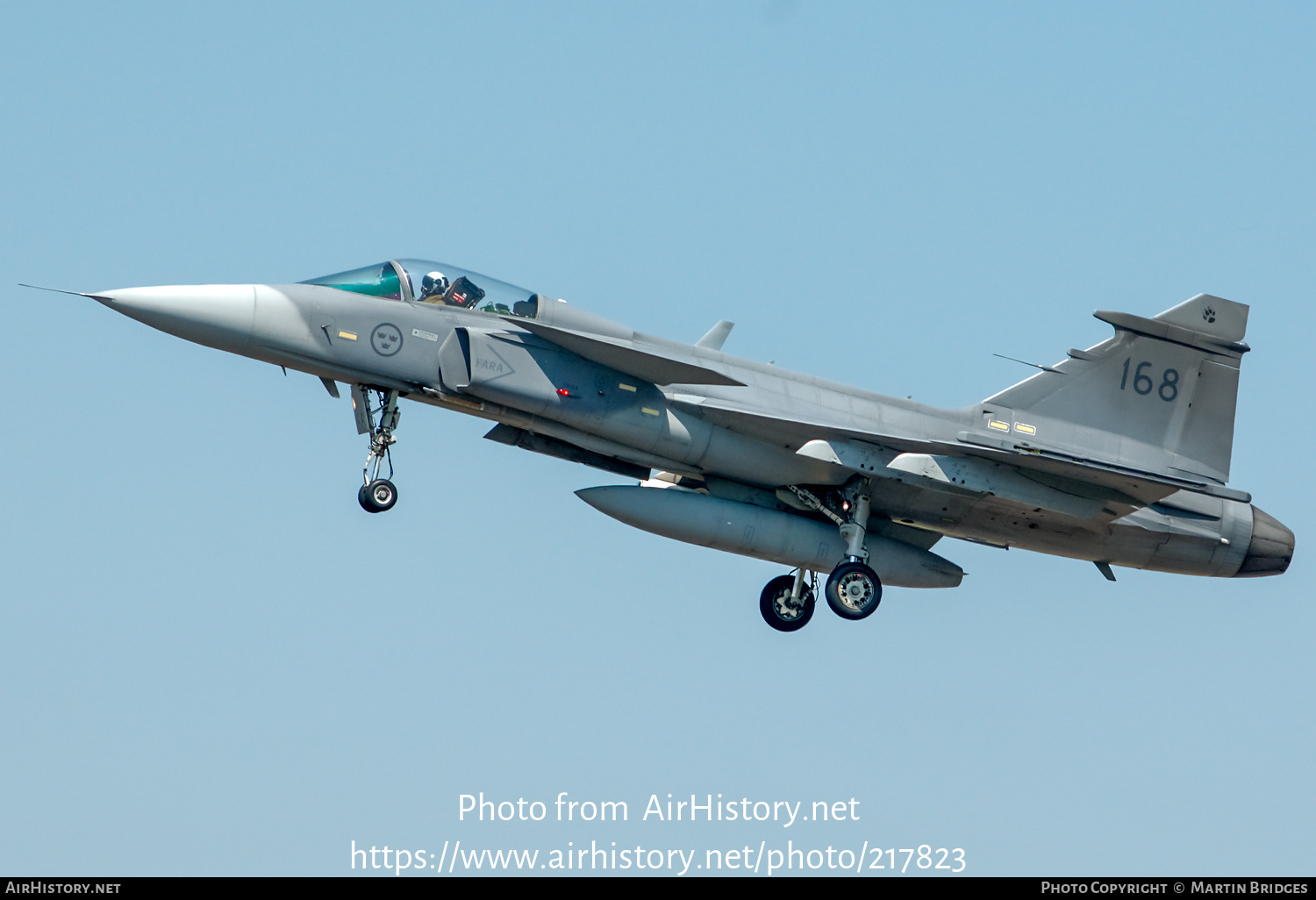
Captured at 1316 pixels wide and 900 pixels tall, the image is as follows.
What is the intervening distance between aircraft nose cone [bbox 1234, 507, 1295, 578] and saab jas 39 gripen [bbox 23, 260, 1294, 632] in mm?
26

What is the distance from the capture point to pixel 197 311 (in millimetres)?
15086

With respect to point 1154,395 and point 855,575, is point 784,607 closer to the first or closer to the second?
point 855,575

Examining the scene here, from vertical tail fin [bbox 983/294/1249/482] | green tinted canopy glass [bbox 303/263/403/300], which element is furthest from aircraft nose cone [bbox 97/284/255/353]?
vertical tail fin [bbox 983/294/1249/482]

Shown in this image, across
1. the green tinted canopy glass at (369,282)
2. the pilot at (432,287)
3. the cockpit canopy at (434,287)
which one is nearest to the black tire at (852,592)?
the cockpit canopy at (434,287)

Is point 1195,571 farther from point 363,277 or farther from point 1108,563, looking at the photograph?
point 363,277

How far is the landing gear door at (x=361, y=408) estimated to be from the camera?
619 inches

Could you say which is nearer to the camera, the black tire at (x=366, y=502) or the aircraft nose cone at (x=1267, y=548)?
the black tire at (x=366, y=502)

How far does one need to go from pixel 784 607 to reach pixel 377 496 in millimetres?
5618

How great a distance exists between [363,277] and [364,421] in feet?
4.80

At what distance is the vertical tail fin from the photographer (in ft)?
57.5

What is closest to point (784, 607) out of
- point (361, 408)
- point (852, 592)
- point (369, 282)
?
point (852, 592)

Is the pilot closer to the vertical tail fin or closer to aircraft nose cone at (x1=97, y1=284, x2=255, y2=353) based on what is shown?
aircraft nose cone at (x1=97, y1=284, x2=255, y2=353)

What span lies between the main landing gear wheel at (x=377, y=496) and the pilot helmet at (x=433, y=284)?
1985 millimetres

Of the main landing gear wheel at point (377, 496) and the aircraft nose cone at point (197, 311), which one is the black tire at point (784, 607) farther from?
the aircraft nose cone at point (197, 311)
